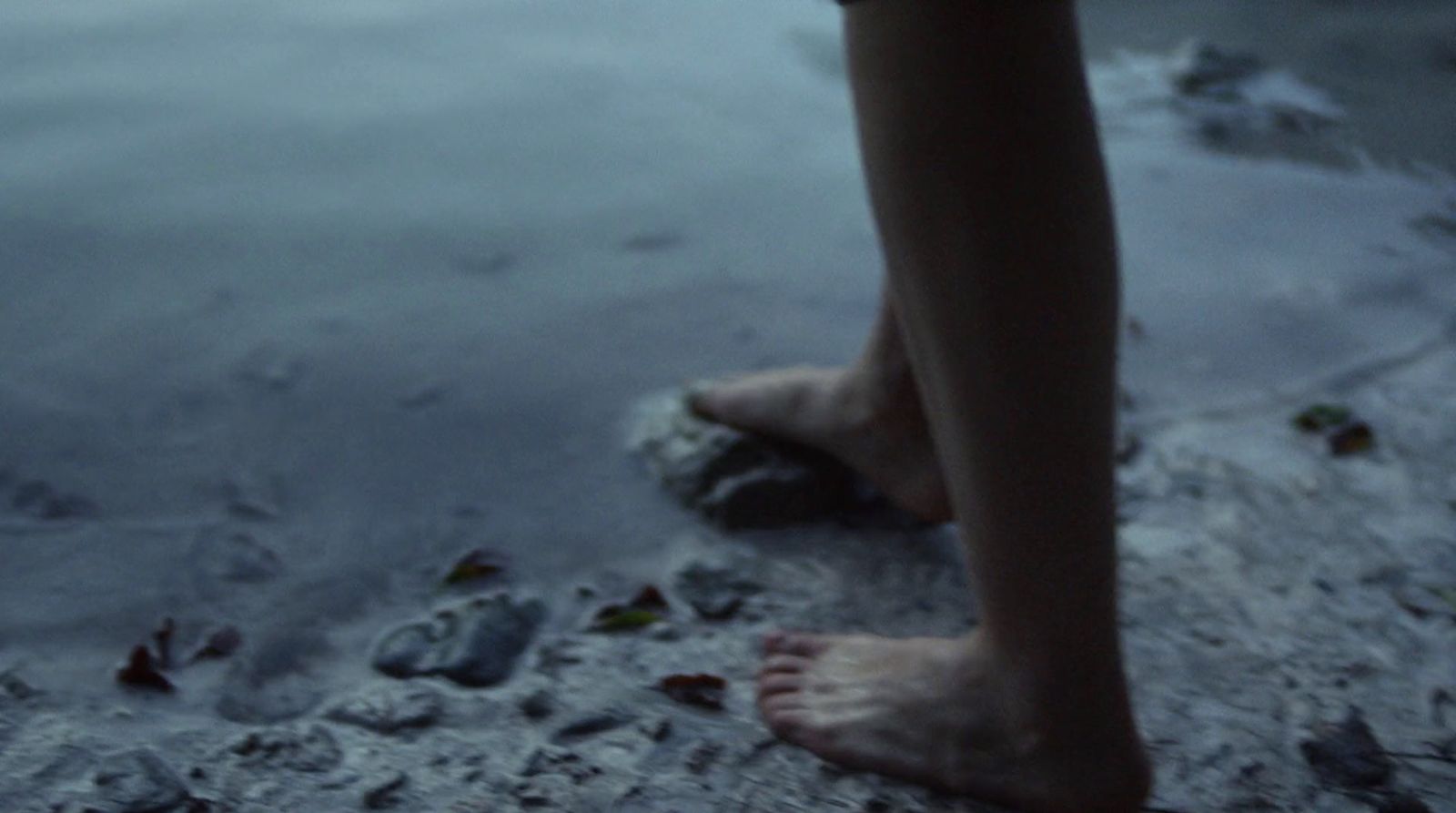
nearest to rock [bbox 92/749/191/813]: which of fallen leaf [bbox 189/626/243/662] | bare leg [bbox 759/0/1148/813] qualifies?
fallen leaf [bbox 189/626/243/662]

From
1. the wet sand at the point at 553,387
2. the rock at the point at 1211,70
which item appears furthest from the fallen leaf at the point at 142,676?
the rock at the point at 1211,70

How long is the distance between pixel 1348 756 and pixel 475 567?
1.12 meters

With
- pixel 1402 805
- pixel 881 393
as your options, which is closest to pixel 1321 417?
pixel 881 393

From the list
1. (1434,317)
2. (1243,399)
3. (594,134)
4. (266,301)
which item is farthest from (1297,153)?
(266,301)

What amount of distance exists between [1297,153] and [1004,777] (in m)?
2.65

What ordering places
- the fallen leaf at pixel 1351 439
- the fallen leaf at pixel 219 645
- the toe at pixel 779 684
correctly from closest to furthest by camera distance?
the toe at pixel 779 684 < the fallen leaf at pixel 219 645 < the fallen leaf at pixel 1351 439

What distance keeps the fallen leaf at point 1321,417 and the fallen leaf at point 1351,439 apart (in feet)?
0.09

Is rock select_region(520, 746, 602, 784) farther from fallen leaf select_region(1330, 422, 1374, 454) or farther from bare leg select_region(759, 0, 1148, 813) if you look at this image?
fallen leaf select_region(1330, 422, 1374, 454)

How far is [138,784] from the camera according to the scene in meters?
1.33

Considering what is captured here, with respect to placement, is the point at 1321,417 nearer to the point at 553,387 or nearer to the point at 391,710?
the point at 553,387

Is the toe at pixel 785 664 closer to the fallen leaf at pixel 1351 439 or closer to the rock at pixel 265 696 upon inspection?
the rock at pixel 265 696

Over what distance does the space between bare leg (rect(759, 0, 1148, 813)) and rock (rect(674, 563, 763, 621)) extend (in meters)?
0.44

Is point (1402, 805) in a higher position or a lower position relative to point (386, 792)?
lower

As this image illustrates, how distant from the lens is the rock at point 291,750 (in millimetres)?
1396
